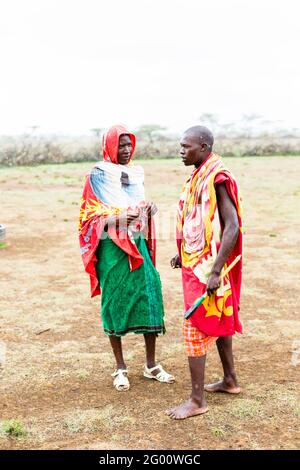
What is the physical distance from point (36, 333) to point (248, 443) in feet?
8.28

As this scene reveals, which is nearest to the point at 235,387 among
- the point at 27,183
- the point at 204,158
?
the point at 204,158

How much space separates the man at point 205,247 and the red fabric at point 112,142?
20.5 inches

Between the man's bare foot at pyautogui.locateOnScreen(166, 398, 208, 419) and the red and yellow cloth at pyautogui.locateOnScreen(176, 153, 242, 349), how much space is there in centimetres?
43

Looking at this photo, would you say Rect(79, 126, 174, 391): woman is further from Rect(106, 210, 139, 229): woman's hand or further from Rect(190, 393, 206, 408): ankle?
Rect(190, 393, 206, 408): ankle

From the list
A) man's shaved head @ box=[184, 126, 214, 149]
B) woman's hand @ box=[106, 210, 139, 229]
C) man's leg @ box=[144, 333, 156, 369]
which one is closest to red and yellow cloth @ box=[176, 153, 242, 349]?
man's shaved head @ box=[184, 126, 214, 149]

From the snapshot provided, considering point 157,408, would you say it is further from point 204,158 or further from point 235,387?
point 204,158

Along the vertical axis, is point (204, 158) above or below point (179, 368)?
above

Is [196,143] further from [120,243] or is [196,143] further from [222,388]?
[222,388]

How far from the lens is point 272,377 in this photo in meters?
4.43

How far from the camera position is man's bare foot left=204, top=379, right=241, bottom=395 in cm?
413

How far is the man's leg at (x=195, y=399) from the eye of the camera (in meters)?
3.77

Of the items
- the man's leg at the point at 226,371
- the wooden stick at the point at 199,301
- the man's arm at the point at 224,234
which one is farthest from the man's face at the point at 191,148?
the man's leg at the point at 226,371

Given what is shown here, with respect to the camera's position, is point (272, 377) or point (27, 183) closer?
point (272, 377)
